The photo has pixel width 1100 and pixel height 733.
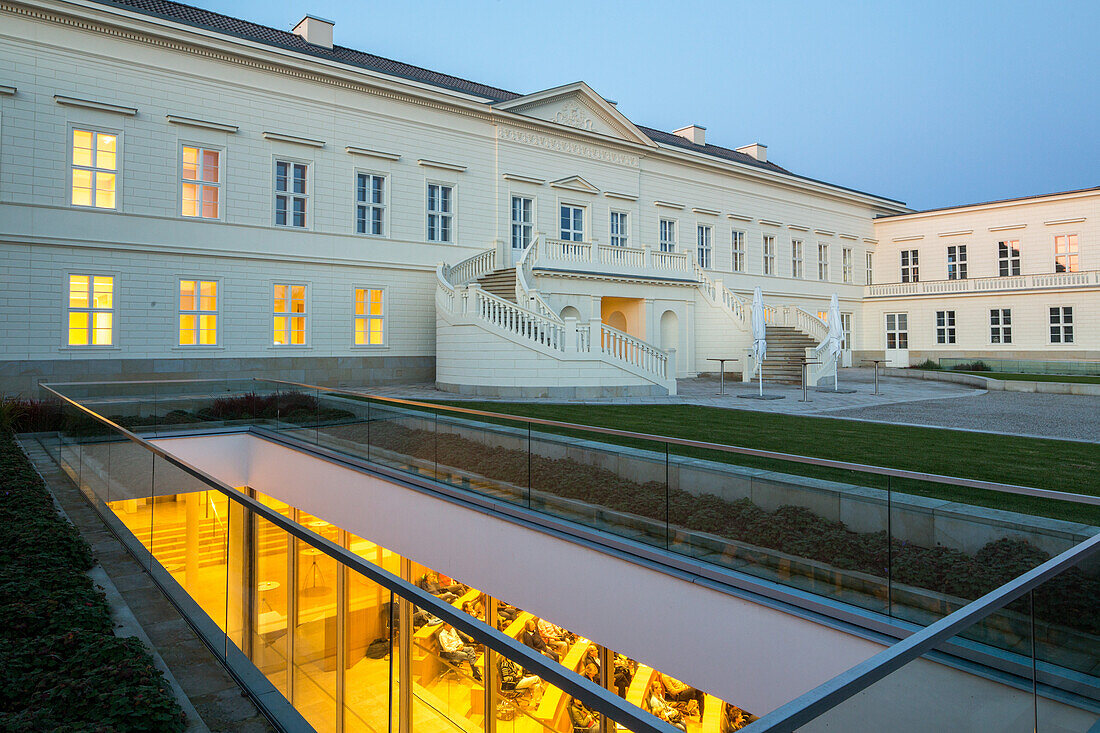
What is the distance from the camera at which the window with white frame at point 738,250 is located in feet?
126

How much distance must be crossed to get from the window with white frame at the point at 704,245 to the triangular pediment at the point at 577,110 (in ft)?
18.6

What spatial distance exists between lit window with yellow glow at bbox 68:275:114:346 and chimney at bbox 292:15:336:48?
12.4 m

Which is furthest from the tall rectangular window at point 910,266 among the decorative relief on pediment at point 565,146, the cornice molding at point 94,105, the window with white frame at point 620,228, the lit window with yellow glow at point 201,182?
the cornice molding at point 94,105

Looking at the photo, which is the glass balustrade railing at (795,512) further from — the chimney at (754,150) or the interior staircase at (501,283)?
the chimney at (754,150)

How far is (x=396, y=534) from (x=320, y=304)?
45.9 feet

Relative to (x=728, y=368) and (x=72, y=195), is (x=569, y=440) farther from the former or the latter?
(x=728, y=368)

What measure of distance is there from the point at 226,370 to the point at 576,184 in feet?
55.2

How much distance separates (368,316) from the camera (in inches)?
1004

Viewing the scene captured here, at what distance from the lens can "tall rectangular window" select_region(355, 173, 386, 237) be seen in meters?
25.4

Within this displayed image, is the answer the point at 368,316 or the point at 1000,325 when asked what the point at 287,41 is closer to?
the point at 368,316

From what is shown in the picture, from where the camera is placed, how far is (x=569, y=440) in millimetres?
9594

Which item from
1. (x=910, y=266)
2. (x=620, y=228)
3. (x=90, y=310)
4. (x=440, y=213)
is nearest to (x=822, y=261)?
(x=910, y=266)

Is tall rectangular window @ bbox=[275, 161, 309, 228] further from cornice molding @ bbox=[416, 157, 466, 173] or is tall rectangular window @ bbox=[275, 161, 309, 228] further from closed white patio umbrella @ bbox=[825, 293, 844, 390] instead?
closed white patio umbrella @ bbox=[825, 293, 844, 390]

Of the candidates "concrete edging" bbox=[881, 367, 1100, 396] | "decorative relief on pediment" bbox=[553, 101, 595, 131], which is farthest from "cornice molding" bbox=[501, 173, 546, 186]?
"concrete edging" bbox=[881, 367, 1100, 396]
